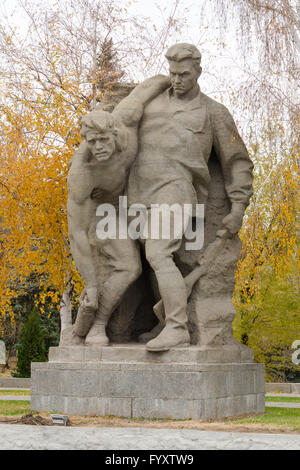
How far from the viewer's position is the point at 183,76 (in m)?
8.23

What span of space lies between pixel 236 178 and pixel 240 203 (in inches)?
11.2

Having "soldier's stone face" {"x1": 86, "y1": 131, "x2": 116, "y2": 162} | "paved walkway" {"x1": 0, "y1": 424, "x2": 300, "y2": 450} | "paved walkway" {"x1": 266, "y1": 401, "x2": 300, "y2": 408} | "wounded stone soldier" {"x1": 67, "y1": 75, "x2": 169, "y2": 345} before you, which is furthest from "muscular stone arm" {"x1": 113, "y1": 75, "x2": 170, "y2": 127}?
"paved walkway" {"x1": 266, "y1": 401, "x2": 300, "y2": 408}

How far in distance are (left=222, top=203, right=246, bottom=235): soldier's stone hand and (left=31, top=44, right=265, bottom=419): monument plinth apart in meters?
0.01

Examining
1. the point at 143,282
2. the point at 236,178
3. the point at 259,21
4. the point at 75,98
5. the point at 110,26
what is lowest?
the point at 143,282

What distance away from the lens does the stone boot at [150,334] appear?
8495 mm

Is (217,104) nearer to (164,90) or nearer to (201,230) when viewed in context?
(164,90)

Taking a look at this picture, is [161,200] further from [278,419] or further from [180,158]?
[278,419]

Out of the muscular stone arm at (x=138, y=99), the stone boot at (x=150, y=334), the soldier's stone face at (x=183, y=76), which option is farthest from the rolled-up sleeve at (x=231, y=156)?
the stone boot at (x=150, y=334)

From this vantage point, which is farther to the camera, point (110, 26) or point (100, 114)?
point (110, 26)

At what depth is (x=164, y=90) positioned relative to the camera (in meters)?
8.63

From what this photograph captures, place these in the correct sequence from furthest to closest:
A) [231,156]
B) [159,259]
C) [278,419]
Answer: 1. [231,156]
2. [159,259]
3. [278,419]

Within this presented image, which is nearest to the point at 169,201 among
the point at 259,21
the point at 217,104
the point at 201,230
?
the point at 201,230

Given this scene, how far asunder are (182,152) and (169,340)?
202 centimetres

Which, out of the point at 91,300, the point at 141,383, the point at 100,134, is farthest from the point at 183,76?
the point at 141,383
